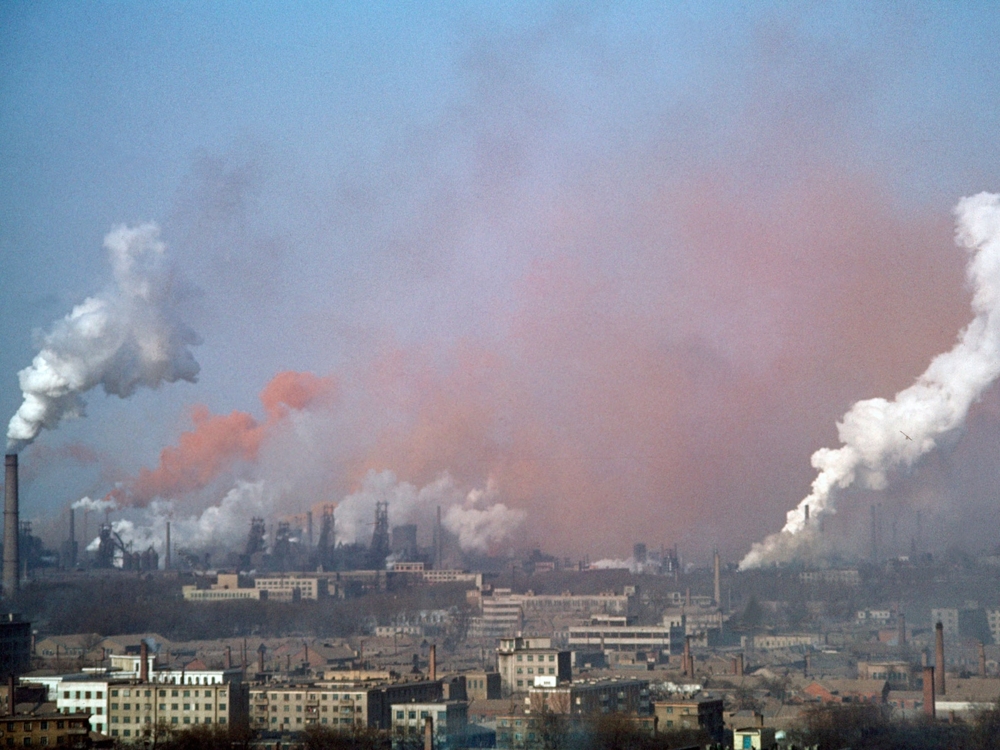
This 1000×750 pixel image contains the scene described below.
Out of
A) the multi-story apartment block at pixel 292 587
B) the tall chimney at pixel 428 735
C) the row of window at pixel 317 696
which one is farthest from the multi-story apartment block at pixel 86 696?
the multi-story apartment block at pixel 292 587

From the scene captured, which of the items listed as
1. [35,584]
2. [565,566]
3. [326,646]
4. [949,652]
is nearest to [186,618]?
[35,584]

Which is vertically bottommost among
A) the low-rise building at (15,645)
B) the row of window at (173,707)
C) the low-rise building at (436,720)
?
the low-rise building at (436,720)

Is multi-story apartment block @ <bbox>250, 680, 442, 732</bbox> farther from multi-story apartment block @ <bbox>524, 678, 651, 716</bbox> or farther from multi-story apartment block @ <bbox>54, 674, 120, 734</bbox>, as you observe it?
multi-story apartment block @ <bbox>54, 674, 120, 734</bbox>

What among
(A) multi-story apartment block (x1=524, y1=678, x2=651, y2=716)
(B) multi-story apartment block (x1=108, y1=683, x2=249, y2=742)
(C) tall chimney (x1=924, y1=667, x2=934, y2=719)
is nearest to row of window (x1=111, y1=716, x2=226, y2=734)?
(B) multi-story apartment block (x1=108, y1=683, x2=249, y2=742)

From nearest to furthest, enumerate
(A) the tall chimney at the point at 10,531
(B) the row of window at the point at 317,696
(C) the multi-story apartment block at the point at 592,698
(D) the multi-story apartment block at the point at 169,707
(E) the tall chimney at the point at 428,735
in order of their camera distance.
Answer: (E) the tall chimney at the point at 428,735, (D) the multi-story apartment block at the point at 169,707, (C) the multi-story apartment block at the point at 592,698, (B) the row of window at the point at 317,696, (A) the tall chimney at the point at 10,531

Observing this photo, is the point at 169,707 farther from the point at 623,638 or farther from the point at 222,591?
the point at 222,591

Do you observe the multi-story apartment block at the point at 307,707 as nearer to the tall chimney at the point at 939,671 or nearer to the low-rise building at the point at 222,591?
the tall chimney at the point at 939,671

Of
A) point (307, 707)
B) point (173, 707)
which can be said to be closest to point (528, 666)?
point (307, 707)

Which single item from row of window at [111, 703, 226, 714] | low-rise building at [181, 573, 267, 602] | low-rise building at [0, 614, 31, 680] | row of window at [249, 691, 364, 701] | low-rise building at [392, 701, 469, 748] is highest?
low-rise building at [181, 573, 267, 602]
